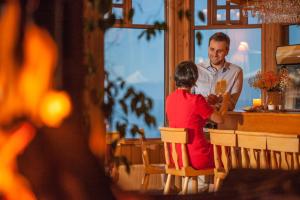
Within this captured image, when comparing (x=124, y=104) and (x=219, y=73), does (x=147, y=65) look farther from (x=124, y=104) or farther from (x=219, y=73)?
(x=124, y=104)

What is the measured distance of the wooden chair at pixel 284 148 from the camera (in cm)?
407

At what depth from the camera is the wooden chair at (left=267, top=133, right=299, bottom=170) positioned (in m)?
4.07

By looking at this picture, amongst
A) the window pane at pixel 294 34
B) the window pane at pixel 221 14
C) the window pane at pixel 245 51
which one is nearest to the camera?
the window pane at pixel 294 34

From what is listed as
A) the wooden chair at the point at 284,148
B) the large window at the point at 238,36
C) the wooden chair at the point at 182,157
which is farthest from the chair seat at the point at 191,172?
the large window at the point at 238,36

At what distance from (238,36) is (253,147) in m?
3.89

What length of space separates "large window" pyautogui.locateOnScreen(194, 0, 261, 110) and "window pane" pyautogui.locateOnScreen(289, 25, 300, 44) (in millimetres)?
406

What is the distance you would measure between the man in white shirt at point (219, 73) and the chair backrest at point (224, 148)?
181cm

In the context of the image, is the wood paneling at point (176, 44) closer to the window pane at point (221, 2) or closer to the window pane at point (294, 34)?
the window pane at point (221, 2)

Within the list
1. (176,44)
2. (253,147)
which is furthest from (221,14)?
(253,147)

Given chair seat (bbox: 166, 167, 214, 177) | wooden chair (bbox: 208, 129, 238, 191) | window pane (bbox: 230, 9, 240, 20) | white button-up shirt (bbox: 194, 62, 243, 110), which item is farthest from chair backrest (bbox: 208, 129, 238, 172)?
window pane (bbox: 230, 9, 240, 20)

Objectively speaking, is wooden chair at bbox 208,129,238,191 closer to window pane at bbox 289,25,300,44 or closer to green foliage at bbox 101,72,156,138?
green foliage at bbox 101,72,156,138

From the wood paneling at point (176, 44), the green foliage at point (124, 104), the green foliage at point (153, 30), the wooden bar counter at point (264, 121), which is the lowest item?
the wooden bar counter at point (264, 121)

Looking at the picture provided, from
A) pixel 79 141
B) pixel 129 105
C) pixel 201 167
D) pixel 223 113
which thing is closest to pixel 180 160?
pixel 201 167

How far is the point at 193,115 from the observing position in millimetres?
4809
